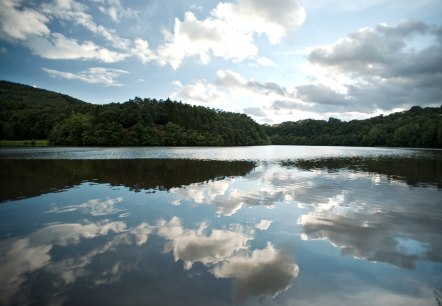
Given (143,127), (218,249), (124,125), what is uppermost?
(124,125)

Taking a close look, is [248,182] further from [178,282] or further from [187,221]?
[178,282]

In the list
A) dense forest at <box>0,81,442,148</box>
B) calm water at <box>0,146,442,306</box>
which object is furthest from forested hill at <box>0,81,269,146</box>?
calm water at <box>0,146,442,306</box>

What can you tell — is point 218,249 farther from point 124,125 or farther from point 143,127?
point 124,125

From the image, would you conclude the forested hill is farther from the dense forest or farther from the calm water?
the calm water

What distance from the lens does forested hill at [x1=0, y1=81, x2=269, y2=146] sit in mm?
112500

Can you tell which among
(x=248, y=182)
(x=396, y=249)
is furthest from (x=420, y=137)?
(x=396, y=249)

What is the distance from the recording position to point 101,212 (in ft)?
41.3

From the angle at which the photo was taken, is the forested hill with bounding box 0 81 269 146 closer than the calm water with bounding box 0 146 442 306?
No

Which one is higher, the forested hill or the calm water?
the forested hill

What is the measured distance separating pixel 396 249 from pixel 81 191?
16.1 m

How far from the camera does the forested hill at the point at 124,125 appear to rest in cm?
11250

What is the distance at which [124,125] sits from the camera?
123 m

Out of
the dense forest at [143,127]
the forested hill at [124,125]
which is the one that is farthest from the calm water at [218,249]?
the dense forest at [143,127]

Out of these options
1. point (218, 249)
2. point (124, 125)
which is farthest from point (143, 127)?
point (218, 249)
